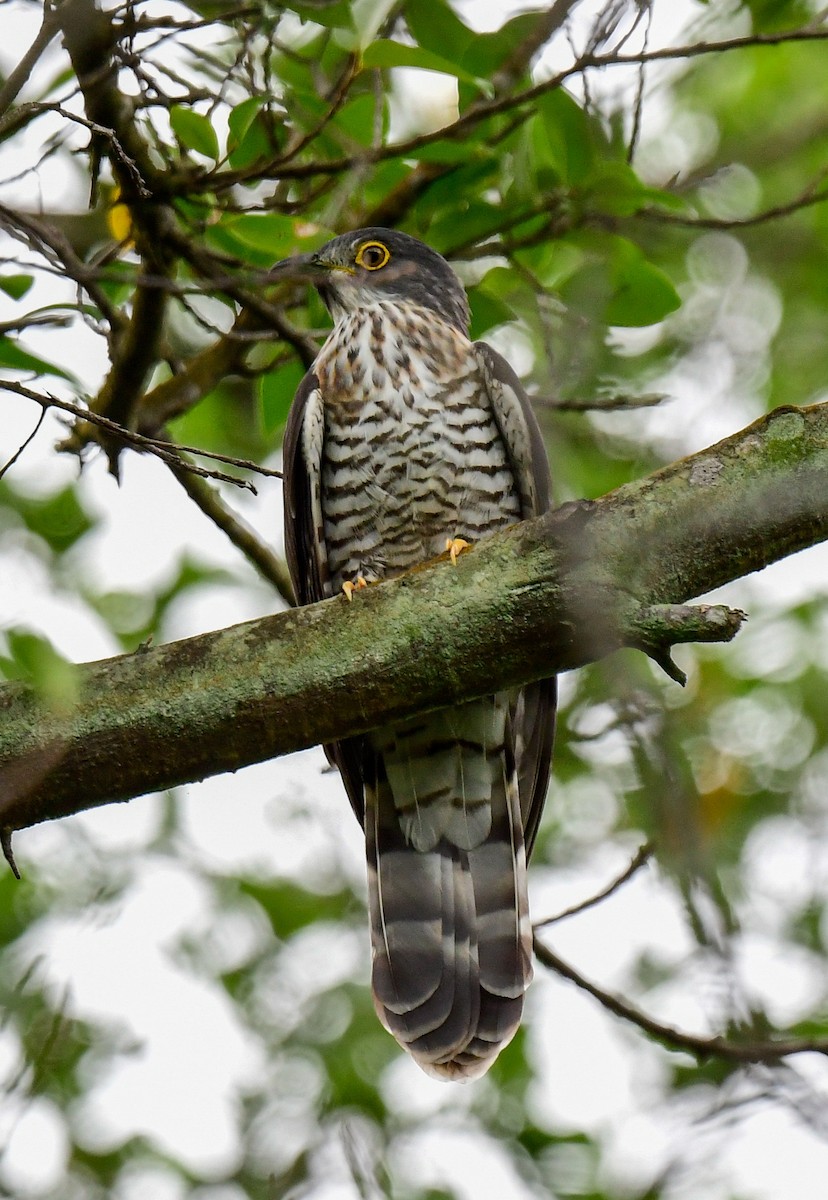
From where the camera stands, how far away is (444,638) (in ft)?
9.16

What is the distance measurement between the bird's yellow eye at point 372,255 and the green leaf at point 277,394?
61cm

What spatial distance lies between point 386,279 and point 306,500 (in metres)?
0.83

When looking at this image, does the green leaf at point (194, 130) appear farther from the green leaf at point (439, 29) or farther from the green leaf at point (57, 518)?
the green leaf at point (57, 518)

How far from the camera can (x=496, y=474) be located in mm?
4188

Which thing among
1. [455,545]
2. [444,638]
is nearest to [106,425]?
[444,638]

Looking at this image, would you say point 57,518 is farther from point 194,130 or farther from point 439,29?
point 439,29

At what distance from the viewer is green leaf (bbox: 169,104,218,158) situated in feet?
11.7

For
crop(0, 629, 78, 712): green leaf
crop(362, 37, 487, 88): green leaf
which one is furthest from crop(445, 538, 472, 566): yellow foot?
crop(0, 629, 78, 712): green leaf

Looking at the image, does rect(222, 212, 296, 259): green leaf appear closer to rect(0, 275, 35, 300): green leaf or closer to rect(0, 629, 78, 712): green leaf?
rect(0, 275, 35, 300): green leaf

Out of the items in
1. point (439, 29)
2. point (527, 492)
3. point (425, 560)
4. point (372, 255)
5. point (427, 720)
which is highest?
point (372, 255)

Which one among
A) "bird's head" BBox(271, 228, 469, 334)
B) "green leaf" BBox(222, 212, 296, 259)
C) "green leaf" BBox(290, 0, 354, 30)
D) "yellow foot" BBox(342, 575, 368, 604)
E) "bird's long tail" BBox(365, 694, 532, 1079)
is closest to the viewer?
"yellow foot" BBox(342, 575, 368, 604)

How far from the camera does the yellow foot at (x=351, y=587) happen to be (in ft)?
9.37

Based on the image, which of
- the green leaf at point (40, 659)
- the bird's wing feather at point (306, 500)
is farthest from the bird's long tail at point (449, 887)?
the green leaf at point (40, 659)

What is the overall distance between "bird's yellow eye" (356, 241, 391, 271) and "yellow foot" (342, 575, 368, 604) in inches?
44.2
